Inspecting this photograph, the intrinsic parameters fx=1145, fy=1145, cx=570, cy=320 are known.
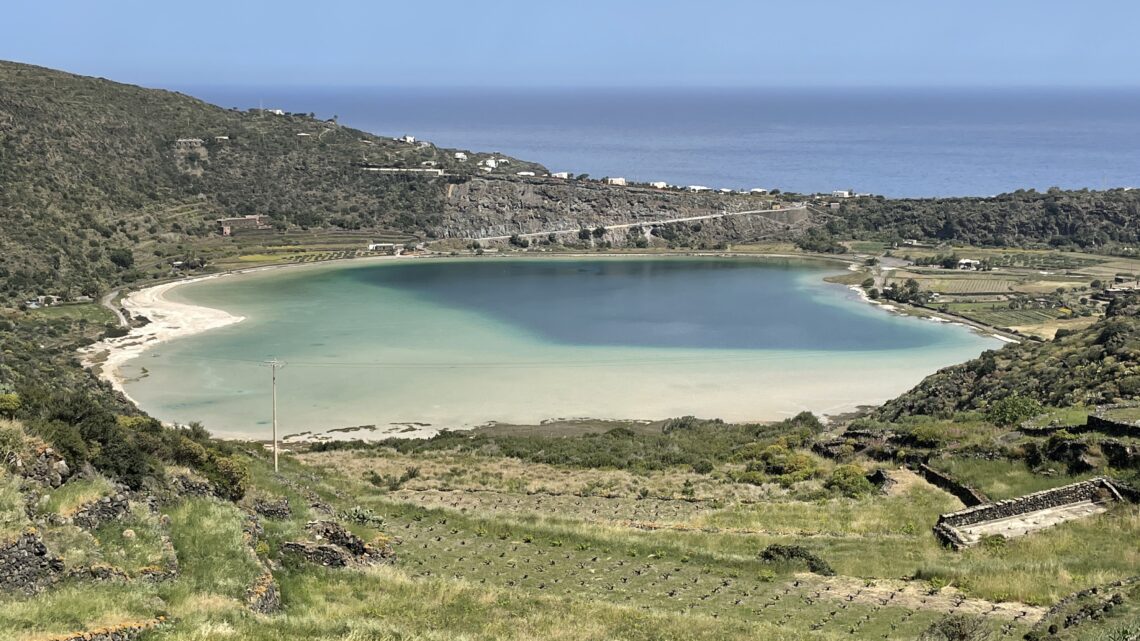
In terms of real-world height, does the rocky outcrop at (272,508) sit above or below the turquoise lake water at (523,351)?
above

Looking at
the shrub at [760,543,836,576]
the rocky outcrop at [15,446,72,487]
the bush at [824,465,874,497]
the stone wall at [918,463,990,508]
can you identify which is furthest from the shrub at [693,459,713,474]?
the rocky outcrop at [15,446,72,487]

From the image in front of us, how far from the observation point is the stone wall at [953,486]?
22828 millimetres

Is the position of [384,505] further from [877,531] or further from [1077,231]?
[1077,231]

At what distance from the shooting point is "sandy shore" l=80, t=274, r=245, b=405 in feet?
173

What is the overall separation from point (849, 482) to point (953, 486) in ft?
8.40

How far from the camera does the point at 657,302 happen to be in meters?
73.8

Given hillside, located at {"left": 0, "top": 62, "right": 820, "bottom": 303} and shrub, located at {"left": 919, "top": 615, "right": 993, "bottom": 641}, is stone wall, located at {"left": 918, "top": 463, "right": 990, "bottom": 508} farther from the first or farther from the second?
hillside, located at {"left": 0, "top": 62, "right": 820, "bottom": 303}

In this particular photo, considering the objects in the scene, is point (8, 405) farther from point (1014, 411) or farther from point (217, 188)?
point (217, 188)

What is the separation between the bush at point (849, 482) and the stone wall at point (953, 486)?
130cm

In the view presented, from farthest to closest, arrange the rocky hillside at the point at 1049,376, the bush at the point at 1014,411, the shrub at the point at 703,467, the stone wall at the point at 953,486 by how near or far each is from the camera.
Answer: the rocky hillside at the point at 1049,376
the shrub at the point at 703,467
the bush at the point at 1014,411
the stone wall at the point at 953,486

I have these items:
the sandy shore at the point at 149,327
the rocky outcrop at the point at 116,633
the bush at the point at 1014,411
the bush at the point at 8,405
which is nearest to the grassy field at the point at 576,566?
the rocky outcrop at the point at 116,633

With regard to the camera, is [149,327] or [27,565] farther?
[149,327]

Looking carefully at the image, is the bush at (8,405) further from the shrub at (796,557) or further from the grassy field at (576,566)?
the shrub at (796,557)

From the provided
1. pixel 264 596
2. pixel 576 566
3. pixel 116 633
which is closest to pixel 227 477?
pixel 264 596
